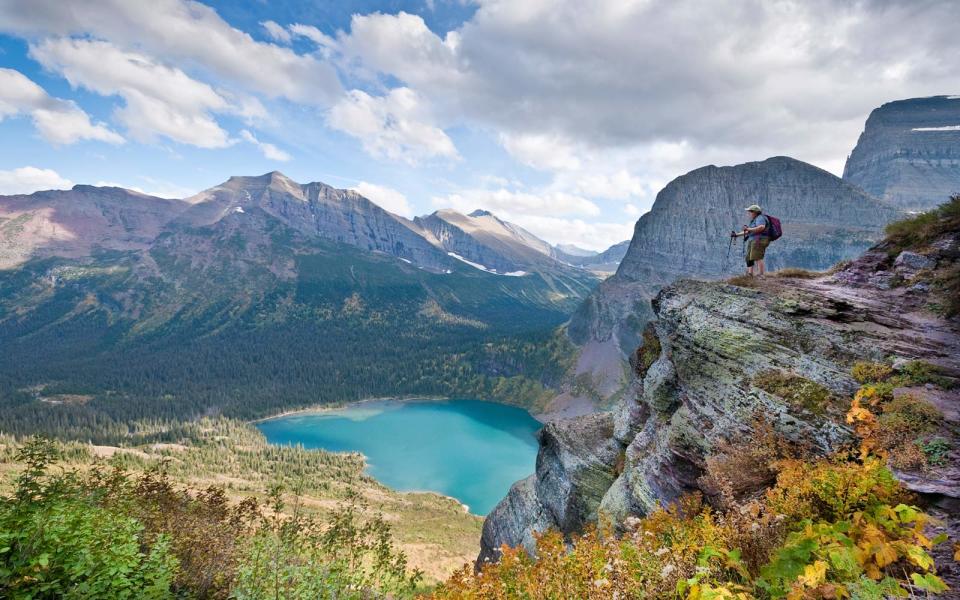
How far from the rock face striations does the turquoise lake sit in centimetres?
11096

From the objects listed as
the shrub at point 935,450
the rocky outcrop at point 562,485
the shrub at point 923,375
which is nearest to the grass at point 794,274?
the shrub at point 923,375

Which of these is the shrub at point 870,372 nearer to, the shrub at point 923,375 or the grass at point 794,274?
the shrub at point 923,375

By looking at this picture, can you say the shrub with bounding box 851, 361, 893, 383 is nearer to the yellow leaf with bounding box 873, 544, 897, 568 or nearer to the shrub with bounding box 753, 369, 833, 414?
the shrub with bounding box 753, 369, 833, 414

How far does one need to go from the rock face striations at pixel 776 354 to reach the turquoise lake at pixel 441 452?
4368 inches

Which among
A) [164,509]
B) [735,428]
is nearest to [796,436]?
[735,428]

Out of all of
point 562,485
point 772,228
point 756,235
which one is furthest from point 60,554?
point 562,485

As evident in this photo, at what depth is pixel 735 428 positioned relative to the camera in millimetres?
15102

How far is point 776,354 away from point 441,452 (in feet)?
531

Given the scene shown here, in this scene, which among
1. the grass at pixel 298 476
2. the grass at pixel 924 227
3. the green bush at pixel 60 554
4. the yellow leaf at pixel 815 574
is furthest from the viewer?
the grass at pixel 298 476

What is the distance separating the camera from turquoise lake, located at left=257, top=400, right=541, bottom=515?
440ft

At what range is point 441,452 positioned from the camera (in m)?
163

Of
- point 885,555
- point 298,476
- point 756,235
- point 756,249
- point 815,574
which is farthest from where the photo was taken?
point 298,476

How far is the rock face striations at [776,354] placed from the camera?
12.3 m

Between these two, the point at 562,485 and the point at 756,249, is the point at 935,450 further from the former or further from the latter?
the point at 562,485
